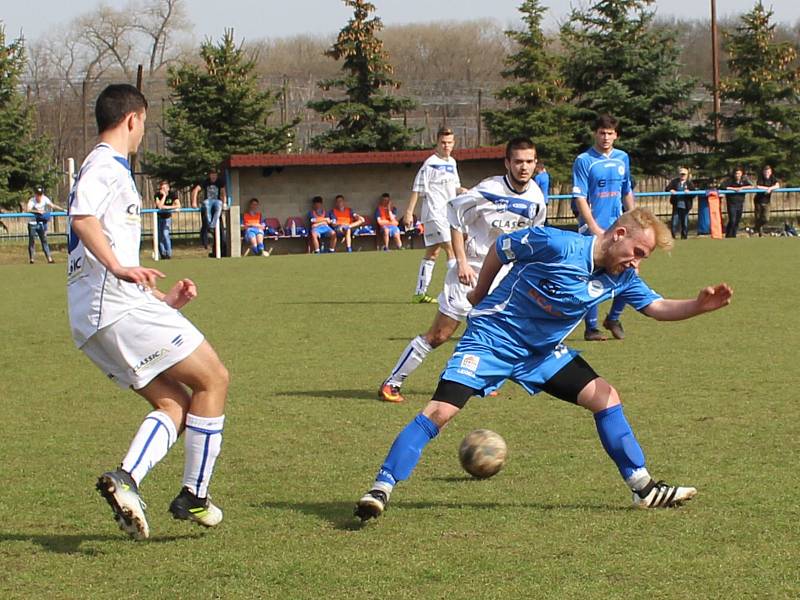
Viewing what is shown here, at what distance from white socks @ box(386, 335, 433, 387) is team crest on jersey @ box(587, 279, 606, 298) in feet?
10.1

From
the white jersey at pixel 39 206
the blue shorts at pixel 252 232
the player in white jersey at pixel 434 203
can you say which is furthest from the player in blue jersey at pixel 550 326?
the blue shorts at pixel 252 232

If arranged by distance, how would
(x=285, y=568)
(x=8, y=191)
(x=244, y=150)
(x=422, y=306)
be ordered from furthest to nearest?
(x=244, y=150), (x=8, y=191), (x=422, y=306), (x=285, y=568)

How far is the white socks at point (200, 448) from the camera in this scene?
5035mm

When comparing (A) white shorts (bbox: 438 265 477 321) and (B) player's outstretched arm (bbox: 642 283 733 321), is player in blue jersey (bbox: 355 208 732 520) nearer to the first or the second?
(B) player's outstretched arm (bbox: 642 283 733 321)

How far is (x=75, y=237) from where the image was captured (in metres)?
4.89

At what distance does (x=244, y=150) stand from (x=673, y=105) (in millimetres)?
14044

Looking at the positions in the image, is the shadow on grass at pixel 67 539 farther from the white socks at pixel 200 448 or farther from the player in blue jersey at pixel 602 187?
the player in blue jersey at pixel 602 187

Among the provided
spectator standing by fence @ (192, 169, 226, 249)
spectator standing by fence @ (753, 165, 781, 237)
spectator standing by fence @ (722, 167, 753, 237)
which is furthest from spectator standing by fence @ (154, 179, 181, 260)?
spectator standing by fence @ (753, 165, 781, 237)

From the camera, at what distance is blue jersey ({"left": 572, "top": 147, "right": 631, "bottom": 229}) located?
459 inches

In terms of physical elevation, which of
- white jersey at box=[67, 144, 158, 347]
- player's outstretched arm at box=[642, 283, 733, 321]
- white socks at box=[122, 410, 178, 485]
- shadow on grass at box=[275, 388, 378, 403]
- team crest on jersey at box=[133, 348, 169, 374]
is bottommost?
shadow on grass at box=[275, 388, 378, 403]

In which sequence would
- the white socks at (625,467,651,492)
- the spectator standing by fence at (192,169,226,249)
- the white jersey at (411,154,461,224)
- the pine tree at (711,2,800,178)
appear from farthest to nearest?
the pine tree at (711,2,800,178) < the spectator standing by fence at (192,169,226,249) < the white jersey at (411,154,461,224) < the white socks at (625,467,651,492)

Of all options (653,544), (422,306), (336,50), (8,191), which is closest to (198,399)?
(653,544)

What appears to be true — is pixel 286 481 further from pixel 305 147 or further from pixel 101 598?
pixel 305 147

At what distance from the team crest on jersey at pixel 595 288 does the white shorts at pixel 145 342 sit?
174 centimetres
